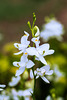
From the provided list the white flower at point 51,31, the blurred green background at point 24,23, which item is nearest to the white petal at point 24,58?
the blurred green background at point 24,23

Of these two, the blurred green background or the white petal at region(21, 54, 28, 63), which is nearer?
the white petal at region(21, 54, 28, 63)

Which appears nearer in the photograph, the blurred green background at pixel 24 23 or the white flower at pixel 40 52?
the white flower at pixel 40 52

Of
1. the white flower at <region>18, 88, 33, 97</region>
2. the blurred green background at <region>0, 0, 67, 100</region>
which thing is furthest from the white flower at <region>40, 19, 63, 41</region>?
the white flower at <region>18, 88, 33, 97</region>

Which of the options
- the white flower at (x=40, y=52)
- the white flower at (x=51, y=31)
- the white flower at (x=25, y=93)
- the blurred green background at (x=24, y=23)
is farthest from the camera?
the white flower at (x=51, y=31)

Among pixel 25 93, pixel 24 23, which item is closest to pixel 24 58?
pixel 25 93

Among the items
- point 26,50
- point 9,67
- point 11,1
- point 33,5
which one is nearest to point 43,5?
point 33,5

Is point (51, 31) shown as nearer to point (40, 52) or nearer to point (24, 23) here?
point (40, 52)

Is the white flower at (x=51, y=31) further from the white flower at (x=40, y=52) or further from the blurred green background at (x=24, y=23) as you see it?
the white flower at (x=40, y=52)

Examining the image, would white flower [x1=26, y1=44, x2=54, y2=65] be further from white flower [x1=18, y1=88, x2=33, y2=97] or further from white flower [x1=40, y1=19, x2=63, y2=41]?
white flower [x1=40, y1=19, x2=63, y2=41]
